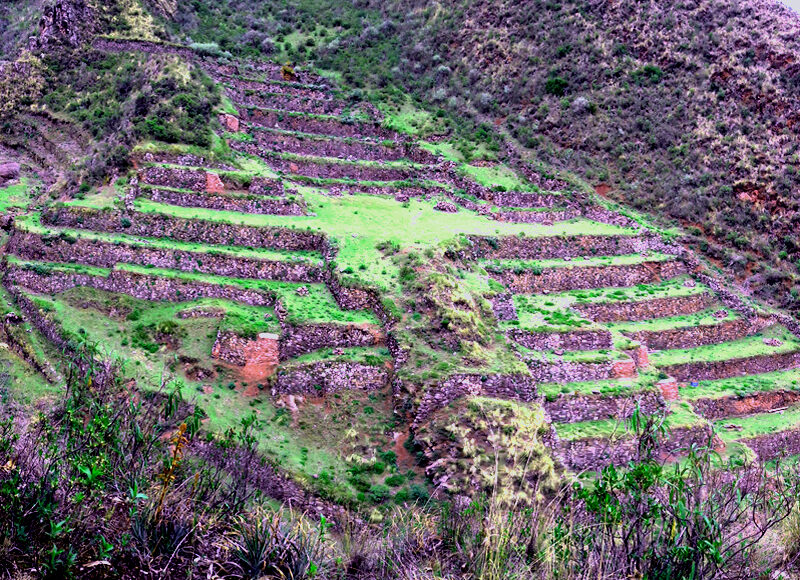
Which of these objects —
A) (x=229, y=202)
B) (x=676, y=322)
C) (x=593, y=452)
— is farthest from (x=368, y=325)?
(x=676, y=322)

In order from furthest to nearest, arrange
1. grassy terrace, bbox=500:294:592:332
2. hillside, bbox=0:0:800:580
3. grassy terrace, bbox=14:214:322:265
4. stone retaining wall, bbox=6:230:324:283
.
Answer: grassy terrace, bbox=14:214:322:265 < stone retaining wall, bbox=6:230:324:283 < grassy terrace, bbox=500:294:592:332 < hillside, bbox=0:0:800:580

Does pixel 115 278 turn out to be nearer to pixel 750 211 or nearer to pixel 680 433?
pixel 680 433

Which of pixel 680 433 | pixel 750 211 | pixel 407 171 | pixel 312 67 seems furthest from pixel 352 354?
pixel 312 67

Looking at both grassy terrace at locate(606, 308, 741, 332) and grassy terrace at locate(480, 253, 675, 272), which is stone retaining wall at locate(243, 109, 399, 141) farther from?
grassy terrace at locate(606, 308, 741, 332)

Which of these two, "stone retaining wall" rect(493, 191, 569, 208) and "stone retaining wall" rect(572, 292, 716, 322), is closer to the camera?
"stone retaining wall" rect(572, 292, 716, 322)

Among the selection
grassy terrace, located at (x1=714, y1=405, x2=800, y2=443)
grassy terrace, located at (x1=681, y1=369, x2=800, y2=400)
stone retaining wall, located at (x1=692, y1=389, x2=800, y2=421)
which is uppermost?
grassy terrace, located at (x1=681, y1=369, x2=800, y2=400)

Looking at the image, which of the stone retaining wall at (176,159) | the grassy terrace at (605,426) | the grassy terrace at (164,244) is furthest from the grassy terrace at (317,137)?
the grassy terrace at (605,426)

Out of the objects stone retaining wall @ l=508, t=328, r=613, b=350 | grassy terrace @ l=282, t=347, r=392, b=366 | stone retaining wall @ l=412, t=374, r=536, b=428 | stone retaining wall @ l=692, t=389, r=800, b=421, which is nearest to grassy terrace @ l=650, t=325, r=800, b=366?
stone retaining wall @ l=692, t=389, r=800, b=421
